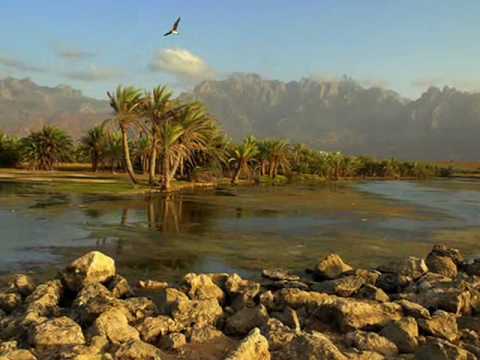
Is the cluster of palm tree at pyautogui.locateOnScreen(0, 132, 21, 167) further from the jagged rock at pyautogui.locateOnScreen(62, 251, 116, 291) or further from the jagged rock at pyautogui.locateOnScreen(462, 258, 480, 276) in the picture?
the jagged rock at pyautogui.locateOnScreen(462, 258, 480, 276)

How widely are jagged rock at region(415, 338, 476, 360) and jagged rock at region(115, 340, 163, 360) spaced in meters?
4.10

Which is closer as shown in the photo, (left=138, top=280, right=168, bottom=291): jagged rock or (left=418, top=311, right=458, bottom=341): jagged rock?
(left=418, top=311, right=458, bottom=341): jagged rock

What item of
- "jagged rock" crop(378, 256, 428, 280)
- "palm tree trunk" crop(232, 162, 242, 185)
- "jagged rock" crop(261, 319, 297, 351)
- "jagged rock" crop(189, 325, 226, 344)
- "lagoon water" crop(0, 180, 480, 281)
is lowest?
"lagoon water" crop(0, 180, 480, 281)

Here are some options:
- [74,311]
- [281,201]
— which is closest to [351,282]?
[74,311]

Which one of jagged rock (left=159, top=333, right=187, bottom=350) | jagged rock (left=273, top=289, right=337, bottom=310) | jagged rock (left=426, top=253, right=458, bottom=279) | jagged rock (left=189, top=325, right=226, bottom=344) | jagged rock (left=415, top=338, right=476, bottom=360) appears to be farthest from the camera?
jagged rock (left=426, top=253, right=458, bottom=279)

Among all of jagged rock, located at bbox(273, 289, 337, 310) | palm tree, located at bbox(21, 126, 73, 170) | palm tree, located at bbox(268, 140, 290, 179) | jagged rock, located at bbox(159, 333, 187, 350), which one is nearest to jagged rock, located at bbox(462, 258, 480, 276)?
jagged rock, located at bbox(273, 289, 337, 310)

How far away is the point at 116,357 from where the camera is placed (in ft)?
25.4

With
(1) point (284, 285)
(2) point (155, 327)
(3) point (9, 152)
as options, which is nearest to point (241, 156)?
(3) point (9, 152)

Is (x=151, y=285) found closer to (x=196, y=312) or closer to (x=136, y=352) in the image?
(x=196, y=312)

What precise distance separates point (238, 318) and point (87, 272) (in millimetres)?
4113

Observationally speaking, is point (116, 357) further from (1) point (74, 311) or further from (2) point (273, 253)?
(2) point (273, 253)

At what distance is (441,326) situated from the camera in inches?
383

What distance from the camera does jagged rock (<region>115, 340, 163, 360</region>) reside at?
780 cm

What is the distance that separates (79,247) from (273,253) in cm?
632
